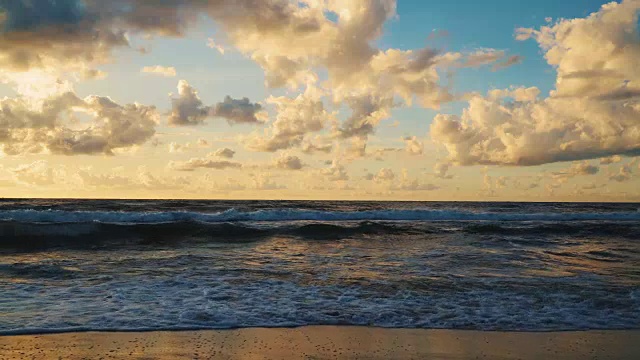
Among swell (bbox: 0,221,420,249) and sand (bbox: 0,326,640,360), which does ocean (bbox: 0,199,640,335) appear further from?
sand (bbox: 0,326,640,360)

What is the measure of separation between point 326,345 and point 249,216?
2769cm

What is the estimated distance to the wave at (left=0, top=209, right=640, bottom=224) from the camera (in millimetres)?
28969

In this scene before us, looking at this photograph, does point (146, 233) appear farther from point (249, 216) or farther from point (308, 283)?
point (308, 283)

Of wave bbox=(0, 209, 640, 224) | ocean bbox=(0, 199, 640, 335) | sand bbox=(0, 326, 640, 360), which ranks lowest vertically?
sand bbox=(0, 326, 640, 360)

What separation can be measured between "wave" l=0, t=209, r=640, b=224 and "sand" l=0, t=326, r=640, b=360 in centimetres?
2159

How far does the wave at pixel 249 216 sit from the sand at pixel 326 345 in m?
21.6

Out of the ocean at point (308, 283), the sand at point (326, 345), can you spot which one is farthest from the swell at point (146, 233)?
the sand at point (326, 345)

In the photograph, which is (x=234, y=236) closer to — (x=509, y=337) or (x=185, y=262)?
(x=185, y=262)

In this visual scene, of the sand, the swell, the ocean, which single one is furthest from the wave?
the sand

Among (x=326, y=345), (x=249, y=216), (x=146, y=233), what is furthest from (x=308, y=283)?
(x=249, y=216)

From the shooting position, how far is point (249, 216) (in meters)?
33.4

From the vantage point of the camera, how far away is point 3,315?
738 cm

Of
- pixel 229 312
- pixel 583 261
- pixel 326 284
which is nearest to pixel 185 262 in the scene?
pixel 326 284

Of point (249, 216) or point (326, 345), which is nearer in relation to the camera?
point (326, 345)
